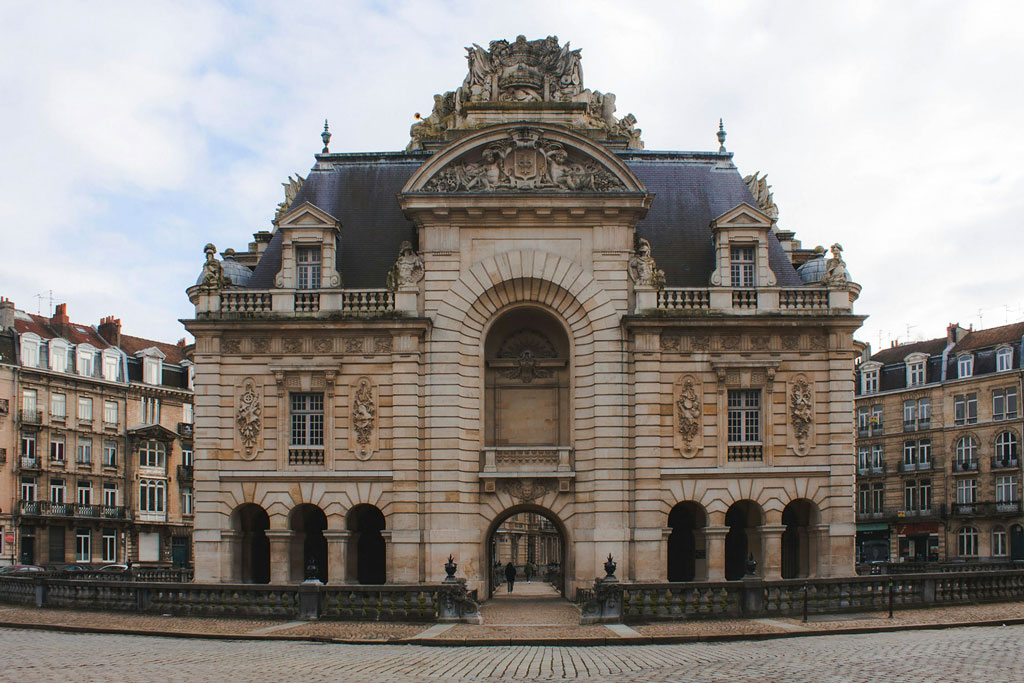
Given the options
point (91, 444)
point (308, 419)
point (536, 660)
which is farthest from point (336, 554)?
point (91, 444)

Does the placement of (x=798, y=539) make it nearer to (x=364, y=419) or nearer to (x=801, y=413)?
(x=801, y=413)

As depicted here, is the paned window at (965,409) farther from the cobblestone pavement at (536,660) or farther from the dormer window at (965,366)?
the cobblestone pavement at (536,660)

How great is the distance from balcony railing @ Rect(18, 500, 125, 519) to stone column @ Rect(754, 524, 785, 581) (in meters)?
41.6

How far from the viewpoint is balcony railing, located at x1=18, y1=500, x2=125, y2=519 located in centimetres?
6369

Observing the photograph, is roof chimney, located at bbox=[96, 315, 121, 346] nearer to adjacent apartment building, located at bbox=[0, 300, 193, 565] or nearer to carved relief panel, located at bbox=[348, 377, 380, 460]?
adjacent apartment building, located at bbox=[0, 300, 193, 565]

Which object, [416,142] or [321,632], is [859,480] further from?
[321,632]

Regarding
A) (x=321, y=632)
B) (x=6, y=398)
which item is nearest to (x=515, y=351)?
(x=321, y=632)

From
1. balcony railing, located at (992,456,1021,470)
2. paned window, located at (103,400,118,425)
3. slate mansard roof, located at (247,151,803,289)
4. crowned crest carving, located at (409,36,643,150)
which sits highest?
crowned crest carving, located at (409,36,643,150)

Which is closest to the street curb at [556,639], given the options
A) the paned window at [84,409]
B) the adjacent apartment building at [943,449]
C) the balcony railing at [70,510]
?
the balcony railing at [70,510]

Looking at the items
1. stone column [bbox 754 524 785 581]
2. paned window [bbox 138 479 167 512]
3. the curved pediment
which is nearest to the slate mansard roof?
the curved pediment

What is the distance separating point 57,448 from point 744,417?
42.3 meters

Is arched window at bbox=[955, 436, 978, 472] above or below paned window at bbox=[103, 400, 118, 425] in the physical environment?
below

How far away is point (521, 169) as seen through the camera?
135 feet

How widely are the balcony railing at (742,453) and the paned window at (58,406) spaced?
41.9 meters
